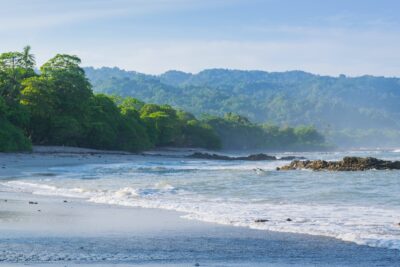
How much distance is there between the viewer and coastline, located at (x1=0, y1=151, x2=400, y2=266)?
37.1 feet

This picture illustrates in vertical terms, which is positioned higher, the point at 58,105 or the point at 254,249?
the point at 58,105

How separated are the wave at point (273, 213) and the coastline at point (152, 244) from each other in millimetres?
583

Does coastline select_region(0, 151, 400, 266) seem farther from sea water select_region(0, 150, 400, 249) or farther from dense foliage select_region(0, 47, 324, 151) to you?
dense foliage select_region(0, 47, 324, 151)

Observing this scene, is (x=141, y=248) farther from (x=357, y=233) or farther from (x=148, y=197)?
(x=148, y=197)

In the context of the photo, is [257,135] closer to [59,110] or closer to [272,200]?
[59,110]

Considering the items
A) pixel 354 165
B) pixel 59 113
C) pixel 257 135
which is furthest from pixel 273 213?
pixel 257 135

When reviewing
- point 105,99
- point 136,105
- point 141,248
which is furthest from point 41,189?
point 136,105

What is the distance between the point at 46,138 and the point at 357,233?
63.7 m

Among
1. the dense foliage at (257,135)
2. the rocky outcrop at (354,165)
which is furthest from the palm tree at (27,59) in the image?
the dense foliage at (257,135)

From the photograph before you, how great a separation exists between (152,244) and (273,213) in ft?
19.4

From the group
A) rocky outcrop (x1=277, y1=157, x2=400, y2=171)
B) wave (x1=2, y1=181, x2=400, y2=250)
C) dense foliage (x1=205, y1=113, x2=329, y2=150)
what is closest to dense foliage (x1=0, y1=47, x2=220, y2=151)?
rocky outcrop (x1=277, y1=157, x2=400, y2=171)

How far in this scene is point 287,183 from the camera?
98.7 feet

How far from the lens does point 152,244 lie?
508 inches

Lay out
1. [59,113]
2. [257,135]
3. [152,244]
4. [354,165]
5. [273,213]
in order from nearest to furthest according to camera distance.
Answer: [152,244] < [273,213] < [354,165] < [59,113] < [257,135]
